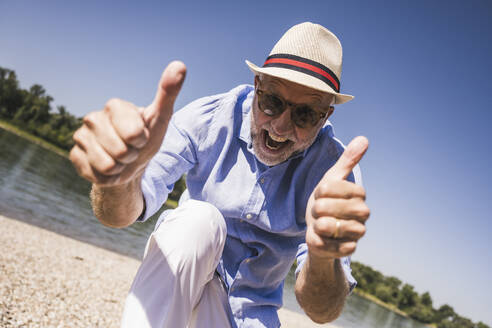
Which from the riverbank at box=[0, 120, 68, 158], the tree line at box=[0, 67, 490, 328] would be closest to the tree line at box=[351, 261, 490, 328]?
the tree line at box=[0, 67, 490, 328]

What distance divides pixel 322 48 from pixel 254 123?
2.34ft

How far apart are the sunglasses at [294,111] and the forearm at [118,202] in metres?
1.02

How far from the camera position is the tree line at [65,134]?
2820 inches

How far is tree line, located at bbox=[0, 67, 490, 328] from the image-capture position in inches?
2820

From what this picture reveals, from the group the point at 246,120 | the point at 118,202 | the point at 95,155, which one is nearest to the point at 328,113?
the point at 246,120

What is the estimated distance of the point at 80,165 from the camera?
1.12 metres

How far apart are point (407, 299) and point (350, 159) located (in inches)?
4394

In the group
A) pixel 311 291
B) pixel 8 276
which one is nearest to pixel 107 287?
pixel 8 276

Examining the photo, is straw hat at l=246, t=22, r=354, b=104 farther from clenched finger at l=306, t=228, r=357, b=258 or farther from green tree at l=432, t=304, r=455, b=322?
green tree at l=432, t=304, r=455, b=322

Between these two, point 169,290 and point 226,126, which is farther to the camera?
point 226,126

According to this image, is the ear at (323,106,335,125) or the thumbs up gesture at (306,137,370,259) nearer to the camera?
the thumbs up gesture at (306,137,370,259)

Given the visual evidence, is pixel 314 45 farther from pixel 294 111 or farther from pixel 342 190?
pixel 342 190

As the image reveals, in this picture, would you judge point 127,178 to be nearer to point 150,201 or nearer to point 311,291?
point 150,201

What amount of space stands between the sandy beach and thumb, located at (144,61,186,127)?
19.0 ft
